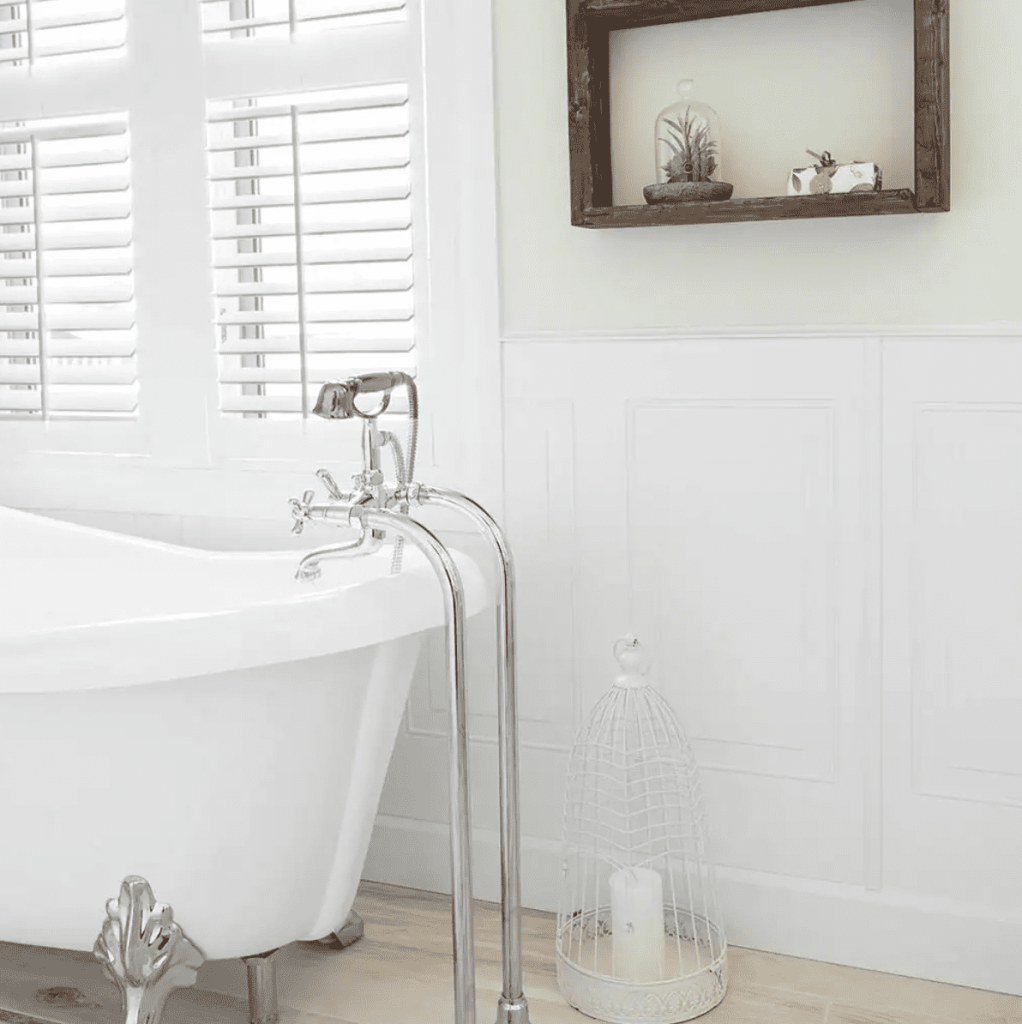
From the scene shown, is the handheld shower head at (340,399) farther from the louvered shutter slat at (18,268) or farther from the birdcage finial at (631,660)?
the louvered shutter slat at (18,268)

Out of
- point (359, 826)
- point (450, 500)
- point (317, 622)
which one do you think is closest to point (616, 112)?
point (450, 500)

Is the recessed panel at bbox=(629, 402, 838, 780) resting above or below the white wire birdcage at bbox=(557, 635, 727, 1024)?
above

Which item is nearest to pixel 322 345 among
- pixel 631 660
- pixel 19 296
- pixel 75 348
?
pixel 75 348

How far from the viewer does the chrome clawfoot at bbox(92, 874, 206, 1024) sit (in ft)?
5.80

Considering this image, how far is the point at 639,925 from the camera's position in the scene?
2020mm

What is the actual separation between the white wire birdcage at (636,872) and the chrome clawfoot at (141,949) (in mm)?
613

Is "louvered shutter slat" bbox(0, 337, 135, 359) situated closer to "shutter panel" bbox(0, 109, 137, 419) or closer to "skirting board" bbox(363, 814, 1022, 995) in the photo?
"shutter panel" bbox(0, 109, 137, 419)

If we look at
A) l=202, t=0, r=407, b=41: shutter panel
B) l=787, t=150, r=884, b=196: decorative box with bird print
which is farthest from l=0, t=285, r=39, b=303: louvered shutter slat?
l=787, t=150, r=884, b=196: decorative box with bird print

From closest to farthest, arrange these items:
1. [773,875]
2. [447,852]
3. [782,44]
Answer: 1. [782,44]
2. [773,875]
3. [447,852]

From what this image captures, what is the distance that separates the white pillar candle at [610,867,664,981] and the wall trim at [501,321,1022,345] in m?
0.85

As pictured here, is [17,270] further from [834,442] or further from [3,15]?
[834,442]

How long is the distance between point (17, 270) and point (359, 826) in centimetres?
148

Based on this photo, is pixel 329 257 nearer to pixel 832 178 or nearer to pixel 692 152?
pixel 692 152

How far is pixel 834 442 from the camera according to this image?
6.88 feet
